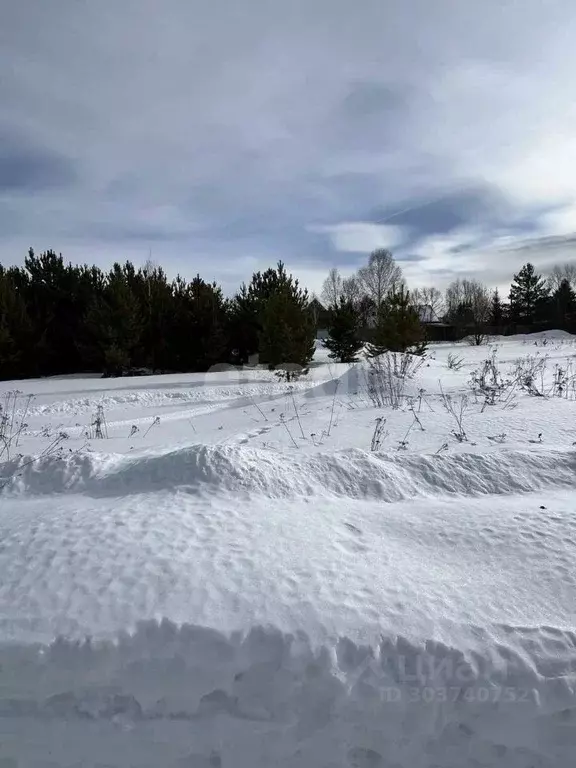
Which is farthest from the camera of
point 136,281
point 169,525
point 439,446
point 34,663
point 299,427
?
point 136,281

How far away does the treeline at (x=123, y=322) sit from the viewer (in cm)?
1647

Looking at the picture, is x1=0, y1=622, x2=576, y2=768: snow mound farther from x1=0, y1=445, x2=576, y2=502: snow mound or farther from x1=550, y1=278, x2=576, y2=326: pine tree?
x1=550, y1=278, x2=576, y2=326: pine tree

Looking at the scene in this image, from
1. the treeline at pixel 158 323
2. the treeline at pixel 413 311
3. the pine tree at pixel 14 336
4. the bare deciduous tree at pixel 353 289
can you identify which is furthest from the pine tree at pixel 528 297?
the pine tree at pixel 14 336

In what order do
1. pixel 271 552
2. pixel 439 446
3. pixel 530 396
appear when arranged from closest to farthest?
pixel 271 552 → pixel 439 446 → pixel 530 396

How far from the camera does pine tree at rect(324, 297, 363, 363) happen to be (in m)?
19.0

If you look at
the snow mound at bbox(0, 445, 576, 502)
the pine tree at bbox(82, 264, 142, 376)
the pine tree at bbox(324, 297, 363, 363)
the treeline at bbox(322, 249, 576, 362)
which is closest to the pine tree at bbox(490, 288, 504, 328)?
the treeline at bbox(322, 249, 576, 362)

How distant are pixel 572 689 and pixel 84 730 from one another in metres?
1.94

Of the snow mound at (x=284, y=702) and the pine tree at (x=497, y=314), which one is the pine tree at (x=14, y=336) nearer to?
the snow mound at (x=284, y=702)

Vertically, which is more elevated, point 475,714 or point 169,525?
point 169,525

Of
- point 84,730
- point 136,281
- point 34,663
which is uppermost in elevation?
point 136,281

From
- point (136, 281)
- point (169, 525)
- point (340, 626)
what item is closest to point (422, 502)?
point (340, 626)

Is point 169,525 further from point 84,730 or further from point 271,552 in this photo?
point 84,730

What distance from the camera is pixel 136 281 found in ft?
65.6

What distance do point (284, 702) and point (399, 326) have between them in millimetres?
13191
